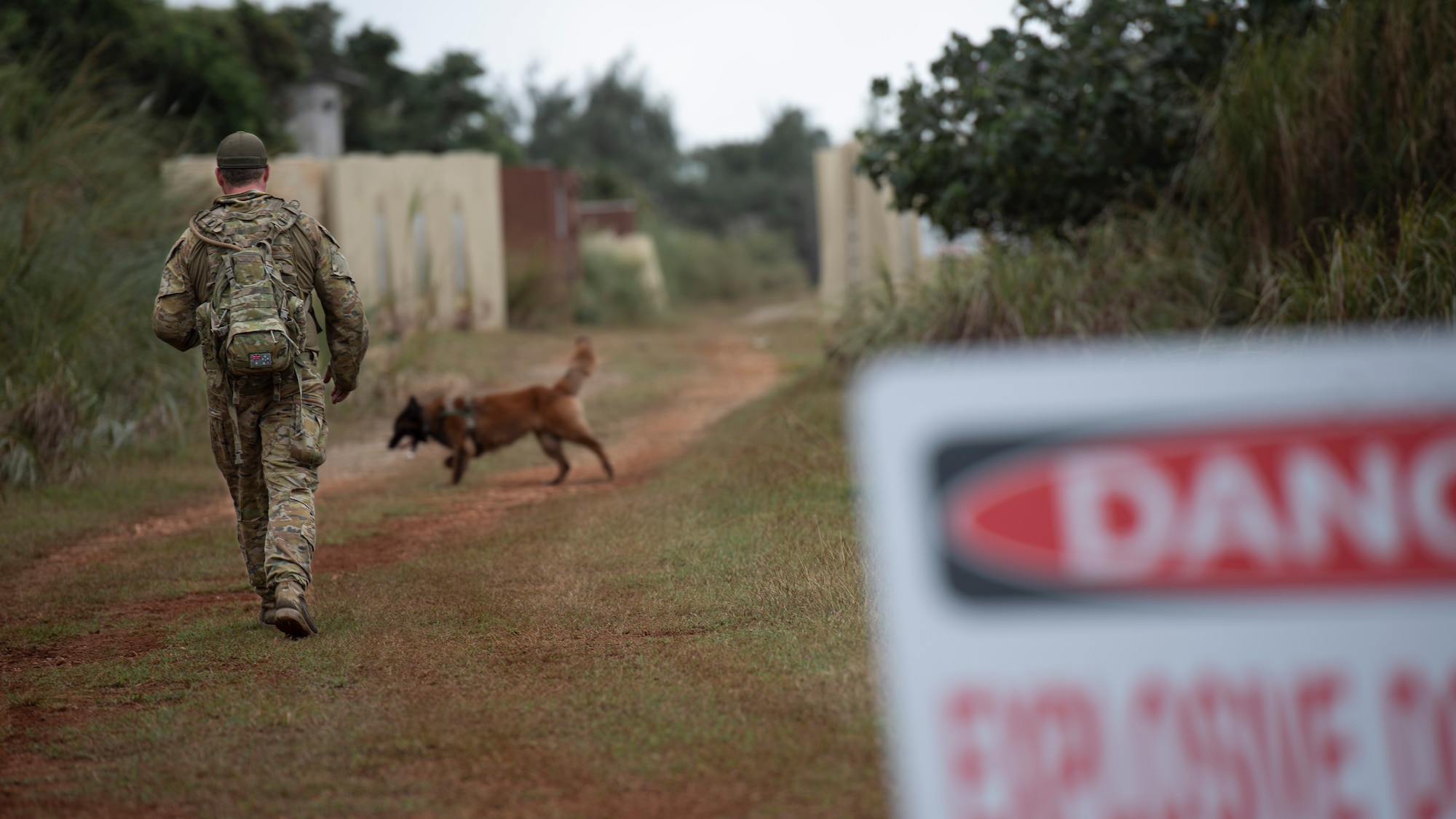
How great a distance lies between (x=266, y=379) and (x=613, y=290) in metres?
22.0

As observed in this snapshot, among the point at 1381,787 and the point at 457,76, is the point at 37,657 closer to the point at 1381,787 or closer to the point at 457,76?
the point at 1381,787

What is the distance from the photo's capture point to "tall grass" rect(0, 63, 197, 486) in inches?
340

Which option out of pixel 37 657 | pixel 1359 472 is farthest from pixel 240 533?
pixel 1359 472

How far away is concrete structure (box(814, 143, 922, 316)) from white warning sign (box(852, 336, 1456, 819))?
15312 mm

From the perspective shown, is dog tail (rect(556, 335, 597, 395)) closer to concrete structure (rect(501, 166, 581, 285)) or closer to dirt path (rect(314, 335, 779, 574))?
dirt path (rect(314, 335, 779, 574))

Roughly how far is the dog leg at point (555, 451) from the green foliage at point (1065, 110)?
12.1 feet

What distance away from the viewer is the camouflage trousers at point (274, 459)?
4.87 meters

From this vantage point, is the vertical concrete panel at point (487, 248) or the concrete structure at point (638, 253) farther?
the concrete structure at point (638, 253)

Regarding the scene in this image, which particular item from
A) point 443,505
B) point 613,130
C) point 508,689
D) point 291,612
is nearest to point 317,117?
point 443,505

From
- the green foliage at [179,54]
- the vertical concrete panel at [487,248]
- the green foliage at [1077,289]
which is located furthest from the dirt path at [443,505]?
the vertical concrete panel at [487,248]

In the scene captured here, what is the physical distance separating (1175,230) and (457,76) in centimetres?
2366

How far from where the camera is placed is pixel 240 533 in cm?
516

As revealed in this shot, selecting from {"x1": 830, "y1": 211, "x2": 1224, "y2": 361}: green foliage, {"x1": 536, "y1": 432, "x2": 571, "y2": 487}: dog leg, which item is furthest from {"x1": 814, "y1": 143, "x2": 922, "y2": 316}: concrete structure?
{"x1": 536, "y1": 432, "x2": 571, "y2": 487}: dog leg

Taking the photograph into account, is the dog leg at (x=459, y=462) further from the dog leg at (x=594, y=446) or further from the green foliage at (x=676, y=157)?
the green foliage at (x=676, y=157)
